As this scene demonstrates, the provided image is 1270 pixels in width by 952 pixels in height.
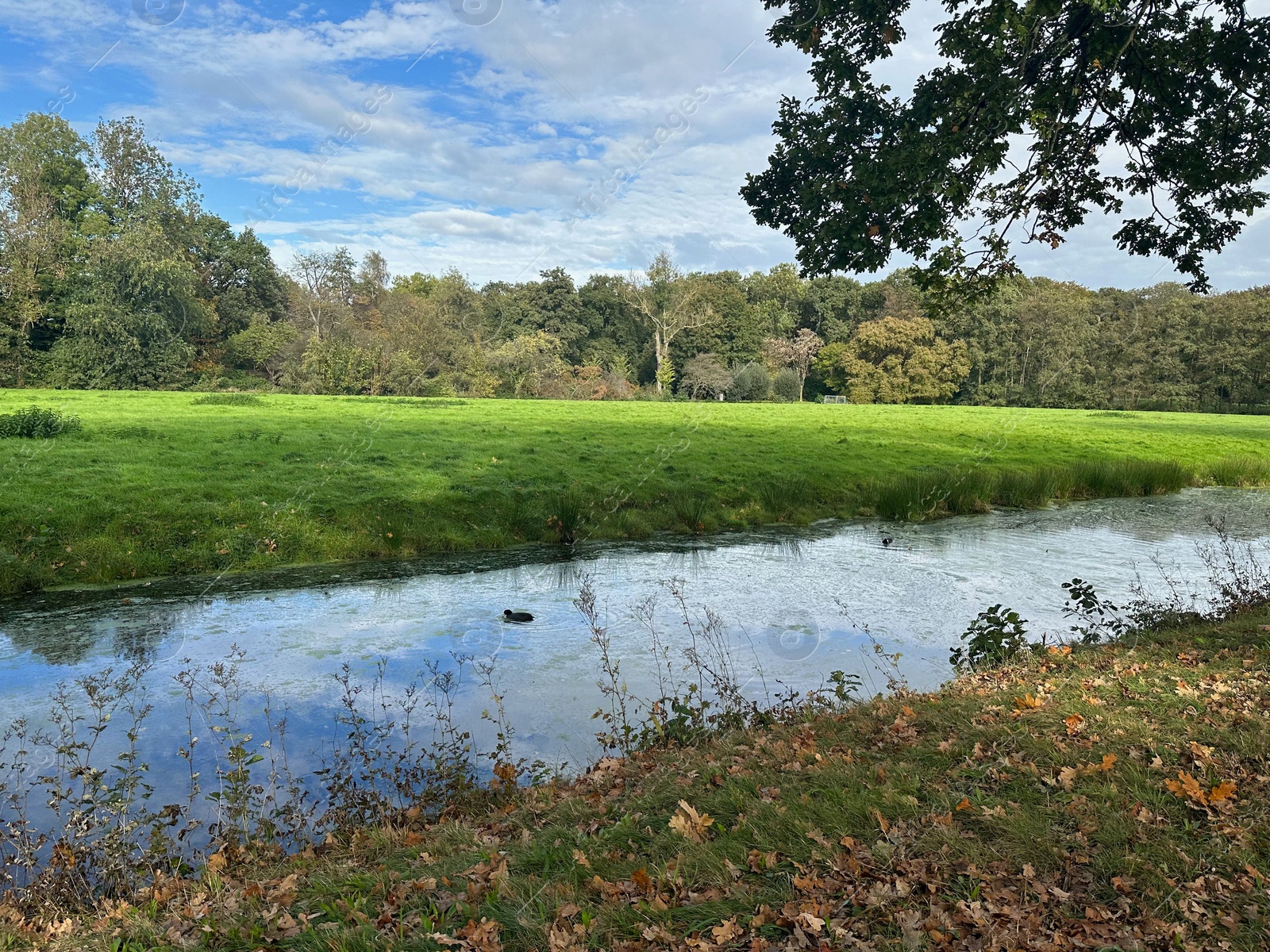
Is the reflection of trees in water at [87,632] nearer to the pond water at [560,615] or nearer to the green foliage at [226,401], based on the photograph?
the pond water at [560,615]

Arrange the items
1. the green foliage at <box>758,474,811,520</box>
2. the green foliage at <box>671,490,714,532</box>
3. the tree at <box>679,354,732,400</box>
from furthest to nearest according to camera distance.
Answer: the tree at <box>679,354,732,400</box> → the green foliage at <box>758,474,811,520</box> → the green foliage at <box>671,490,714,532</box>

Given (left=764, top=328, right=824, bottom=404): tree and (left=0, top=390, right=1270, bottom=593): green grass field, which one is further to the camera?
(left=764, top=328, right=824, bottom=404): tree

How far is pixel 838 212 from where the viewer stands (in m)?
10.8

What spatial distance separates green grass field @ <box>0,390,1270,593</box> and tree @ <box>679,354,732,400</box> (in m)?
36.9

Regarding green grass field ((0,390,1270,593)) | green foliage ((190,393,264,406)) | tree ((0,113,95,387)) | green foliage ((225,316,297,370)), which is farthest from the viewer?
green foliage ((225,316,297,370))

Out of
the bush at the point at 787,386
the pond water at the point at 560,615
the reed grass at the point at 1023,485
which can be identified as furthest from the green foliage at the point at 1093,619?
the bush at the point at 787,386

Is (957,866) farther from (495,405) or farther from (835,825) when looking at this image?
(495,405)

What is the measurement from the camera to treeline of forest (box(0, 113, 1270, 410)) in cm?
5175

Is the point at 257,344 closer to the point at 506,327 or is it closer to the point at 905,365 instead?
the point at 506,327

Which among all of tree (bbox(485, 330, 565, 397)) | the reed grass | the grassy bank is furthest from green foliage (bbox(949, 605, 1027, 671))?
tree (bbox(485, 330, 565, 397))

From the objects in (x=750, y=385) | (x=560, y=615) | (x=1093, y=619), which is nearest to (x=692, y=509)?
(x=560, y=615)

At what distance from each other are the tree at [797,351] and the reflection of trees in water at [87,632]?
77.2 meters

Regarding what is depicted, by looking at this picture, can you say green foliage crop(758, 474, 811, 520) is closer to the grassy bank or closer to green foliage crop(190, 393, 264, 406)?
the grassy bank

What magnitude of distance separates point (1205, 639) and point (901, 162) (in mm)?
5866
